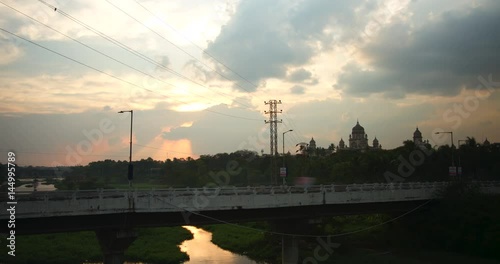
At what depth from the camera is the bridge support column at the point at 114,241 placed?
30.2 metres

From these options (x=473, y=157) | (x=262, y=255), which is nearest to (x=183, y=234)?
(x=262, y=255)

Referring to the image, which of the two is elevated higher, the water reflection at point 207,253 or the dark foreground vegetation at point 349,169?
the dark foreground vegetation at point 349,169

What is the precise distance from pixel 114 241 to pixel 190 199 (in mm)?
5963

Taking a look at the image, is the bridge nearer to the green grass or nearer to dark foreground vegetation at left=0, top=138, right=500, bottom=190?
the green grass

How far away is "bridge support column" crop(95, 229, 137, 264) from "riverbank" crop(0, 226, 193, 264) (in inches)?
602

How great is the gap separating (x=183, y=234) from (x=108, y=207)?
39165 mm

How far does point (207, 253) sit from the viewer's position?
52.5 metres

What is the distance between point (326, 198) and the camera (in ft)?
127

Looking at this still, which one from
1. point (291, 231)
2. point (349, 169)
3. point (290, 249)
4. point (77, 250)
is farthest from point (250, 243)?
point (349, 169)

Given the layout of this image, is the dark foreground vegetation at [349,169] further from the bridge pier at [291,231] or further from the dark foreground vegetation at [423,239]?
the bridge pier at [291,231]

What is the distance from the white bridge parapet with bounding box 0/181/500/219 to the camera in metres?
26.3

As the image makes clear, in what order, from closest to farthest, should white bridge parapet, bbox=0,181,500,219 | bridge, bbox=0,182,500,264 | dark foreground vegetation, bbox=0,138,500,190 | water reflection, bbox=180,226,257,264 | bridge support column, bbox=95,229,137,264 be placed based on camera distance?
white bridge parapet, bbox=0,181,500,219, bridge, bbox=0,182,500,264, bridge support column, bbox=95,229,137,264, water reflection, bbox=180,226,257,264, dark foreground vegetation, bbox=0,138,500,190

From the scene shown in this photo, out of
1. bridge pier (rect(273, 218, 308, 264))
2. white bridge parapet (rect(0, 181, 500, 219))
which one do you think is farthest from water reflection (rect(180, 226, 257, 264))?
white bridge parapet (rect(0, 181, 500, 219))

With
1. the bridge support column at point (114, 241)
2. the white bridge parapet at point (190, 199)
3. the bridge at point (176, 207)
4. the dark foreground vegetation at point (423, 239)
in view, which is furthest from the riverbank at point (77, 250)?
the white bridge parapet at point (190, 199)
